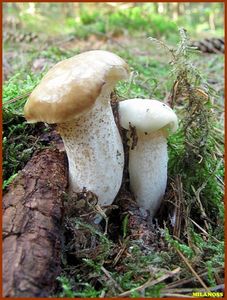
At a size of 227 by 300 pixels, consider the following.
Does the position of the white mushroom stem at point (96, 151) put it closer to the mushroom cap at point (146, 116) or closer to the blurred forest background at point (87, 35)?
the mushroom cap at point (146, 116)

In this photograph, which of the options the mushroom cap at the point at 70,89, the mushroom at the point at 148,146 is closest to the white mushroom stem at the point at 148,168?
the mushroom at the point at 148,146

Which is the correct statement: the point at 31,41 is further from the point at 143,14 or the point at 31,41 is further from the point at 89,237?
the point at 89,237

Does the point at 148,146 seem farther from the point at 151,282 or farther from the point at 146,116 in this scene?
the point at 151,282

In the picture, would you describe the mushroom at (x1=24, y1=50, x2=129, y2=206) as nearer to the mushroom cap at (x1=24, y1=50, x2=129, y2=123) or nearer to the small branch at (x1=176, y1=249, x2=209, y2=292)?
the mushroom cap at (x1=24, y1=50, x2=129, y2=123)

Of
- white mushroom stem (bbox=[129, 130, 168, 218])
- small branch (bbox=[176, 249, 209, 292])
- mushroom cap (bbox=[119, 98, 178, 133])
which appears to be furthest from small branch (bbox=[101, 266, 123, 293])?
mushroom cap (bbox=[119, 98, 178, 133])

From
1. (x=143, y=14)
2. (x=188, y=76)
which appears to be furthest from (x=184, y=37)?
(x=143, y=14)

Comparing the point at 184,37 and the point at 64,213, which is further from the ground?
the point at 184,37
